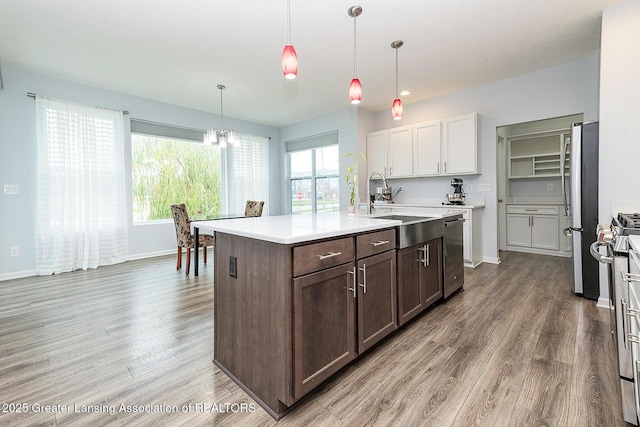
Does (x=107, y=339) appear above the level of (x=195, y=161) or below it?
below

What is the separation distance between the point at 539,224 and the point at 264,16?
5.18m

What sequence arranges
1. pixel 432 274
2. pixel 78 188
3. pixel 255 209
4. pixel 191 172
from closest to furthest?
pixel 432 274 → pixel 78 188 → pixel 255 209 → pixel 191 172

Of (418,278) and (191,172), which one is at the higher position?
(191,172)

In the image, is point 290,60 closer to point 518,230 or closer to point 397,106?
point 397,106

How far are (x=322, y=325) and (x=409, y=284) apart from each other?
985 mm

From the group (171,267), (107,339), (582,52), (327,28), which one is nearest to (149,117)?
(171,267)

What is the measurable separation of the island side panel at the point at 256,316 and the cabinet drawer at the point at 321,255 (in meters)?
0.06

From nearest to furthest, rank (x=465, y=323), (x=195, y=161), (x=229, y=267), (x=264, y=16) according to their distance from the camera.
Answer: (x=229, y=267), (x=465, y=323), (x=264, y=16), (x=195, y=161)

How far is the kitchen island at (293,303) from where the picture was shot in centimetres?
138

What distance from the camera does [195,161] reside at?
5.72 metres

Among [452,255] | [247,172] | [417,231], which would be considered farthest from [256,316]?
[247,172]

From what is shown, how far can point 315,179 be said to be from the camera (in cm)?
658

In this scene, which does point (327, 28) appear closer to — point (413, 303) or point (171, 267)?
point (413, 303)

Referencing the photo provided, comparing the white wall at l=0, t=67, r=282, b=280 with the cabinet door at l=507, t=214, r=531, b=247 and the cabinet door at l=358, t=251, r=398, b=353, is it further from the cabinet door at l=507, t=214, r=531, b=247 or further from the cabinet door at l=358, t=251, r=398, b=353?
the cabinet door at l=507, t=214, r=531, b=247
